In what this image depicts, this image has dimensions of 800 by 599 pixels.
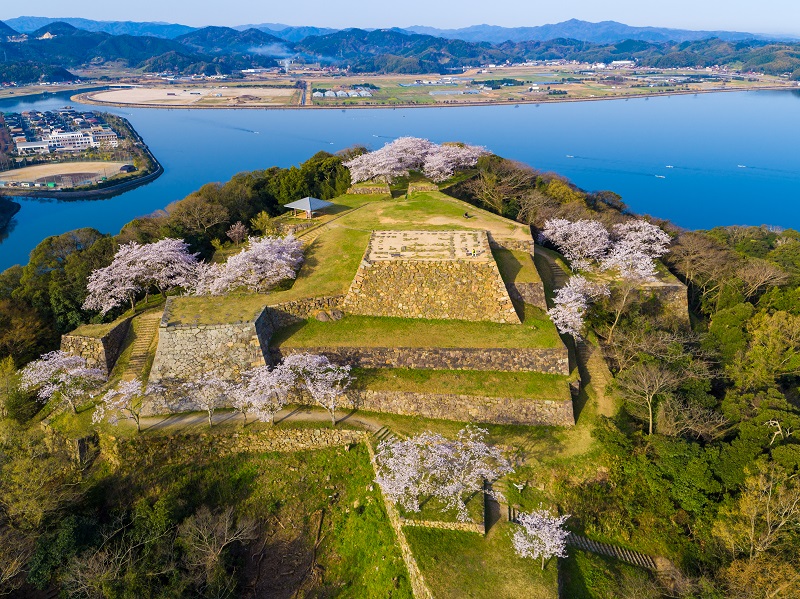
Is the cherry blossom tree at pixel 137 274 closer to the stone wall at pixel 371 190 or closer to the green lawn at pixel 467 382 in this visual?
the green lawn at pixel 467 382

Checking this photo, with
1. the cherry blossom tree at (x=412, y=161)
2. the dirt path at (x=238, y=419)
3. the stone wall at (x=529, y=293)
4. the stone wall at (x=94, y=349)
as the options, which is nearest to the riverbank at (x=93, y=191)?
the cherry blossom tree at (x=412, y=161)

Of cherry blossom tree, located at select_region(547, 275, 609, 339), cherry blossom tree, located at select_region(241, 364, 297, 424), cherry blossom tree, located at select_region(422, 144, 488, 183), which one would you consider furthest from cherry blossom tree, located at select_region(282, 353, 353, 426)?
cherry blossom tree, located at select_region(422, 144, 488, 183)

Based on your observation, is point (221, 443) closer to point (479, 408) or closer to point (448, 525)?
point (448, 525)

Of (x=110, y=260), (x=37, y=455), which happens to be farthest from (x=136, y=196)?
(x=37, y=455)

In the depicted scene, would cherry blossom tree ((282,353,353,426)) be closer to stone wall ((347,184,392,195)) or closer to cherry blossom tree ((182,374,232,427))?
cherry blossom tree ((182,374,232,427))

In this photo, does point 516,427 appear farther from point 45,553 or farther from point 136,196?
point 136,196

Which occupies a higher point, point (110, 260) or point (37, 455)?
point (110, 260)

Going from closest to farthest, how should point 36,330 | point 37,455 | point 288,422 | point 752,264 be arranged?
point 37,455 < point 288,422 < point 36,330 < point 752,264
